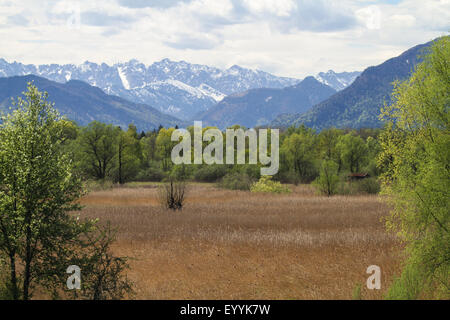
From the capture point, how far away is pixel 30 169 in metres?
10.9

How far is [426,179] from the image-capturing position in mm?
11203

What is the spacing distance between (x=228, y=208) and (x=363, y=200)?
1395 centimetres

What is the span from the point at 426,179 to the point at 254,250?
10.5m

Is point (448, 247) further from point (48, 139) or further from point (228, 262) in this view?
point (48, 139)

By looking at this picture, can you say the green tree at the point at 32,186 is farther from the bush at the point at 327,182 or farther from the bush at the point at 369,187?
the bush at the point at 369,187

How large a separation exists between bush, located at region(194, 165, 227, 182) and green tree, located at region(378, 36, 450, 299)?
63.3m

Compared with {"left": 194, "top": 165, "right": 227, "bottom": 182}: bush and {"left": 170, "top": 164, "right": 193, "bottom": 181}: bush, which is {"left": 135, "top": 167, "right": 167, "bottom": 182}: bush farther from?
{"left": 194, "top": 165, "right": 227, "bottom": 182}: bush

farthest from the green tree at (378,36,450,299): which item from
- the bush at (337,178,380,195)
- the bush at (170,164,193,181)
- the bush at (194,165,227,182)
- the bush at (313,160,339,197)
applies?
the bush at (194,165,227,182)

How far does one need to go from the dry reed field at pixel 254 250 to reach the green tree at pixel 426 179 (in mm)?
2147

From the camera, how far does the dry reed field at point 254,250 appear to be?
573 inches

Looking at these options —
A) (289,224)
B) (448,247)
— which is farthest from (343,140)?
(448,247)

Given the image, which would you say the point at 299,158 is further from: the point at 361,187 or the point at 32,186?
the point at 32,186

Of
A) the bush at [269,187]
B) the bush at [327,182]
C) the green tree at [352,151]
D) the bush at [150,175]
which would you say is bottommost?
the bush at [150,175]

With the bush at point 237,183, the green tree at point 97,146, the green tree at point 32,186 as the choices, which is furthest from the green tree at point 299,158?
the green tree at point 32,186
